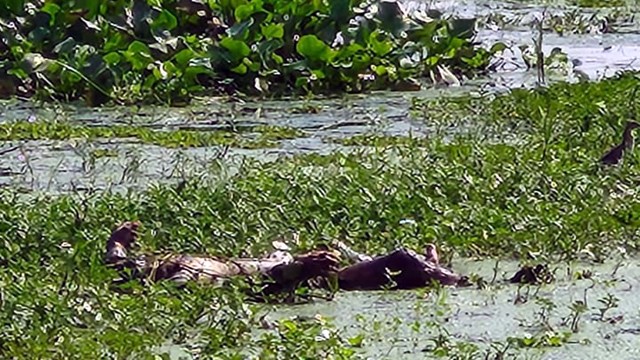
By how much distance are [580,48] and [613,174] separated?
15.1ft

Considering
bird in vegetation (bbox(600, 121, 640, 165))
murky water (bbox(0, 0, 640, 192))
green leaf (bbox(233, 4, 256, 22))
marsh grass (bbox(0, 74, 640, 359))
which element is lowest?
murky water (bbox(0, 0, 640, 192))

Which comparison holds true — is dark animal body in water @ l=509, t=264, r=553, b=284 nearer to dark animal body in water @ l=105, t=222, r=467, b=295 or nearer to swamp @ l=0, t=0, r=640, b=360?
swamp @ l=0, t=0, r=640, b=360

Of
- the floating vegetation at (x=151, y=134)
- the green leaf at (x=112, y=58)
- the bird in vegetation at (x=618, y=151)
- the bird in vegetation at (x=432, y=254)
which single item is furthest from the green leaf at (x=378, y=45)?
the bird in vegetation at (x=432, y=254)

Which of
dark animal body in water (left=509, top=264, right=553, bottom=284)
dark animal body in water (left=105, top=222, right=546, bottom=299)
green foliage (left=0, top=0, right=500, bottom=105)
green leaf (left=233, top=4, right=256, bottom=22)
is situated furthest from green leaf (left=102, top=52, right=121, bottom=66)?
dark animal body in water (left=509, top=264, right=553, bottom=284)

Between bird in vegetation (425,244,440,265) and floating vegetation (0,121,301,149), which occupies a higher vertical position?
bird in vegetation (425,244,440,265)

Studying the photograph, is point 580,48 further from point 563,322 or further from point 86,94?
point 563,322

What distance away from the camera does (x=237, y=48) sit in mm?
7883

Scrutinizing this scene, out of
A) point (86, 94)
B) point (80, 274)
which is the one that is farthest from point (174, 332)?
point (86, 94)

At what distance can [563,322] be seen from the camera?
376 centimetres

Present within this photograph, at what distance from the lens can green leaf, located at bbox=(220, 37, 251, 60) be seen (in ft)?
25.8

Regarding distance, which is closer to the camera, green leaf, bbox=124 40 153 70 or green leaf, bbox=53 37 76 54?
green leaf, bbox=124 40 153 70

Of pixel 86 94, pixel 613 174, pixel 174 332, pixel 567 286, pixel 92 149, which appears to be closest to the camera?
pixel 174 332

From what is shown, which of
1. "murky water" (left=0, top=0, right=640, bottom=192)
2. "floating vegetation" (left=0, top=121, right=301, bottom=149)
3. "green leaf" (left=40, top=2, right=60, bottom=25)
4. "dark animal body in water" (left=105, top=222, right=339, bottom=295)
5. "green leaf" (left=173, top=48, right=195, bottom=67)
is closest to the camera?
"dark animal body in water" (left=105, top=222, right=339, bottom=295)

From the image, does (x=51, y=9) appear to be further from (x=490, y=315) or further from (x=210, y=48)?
(x=490, y=315)
